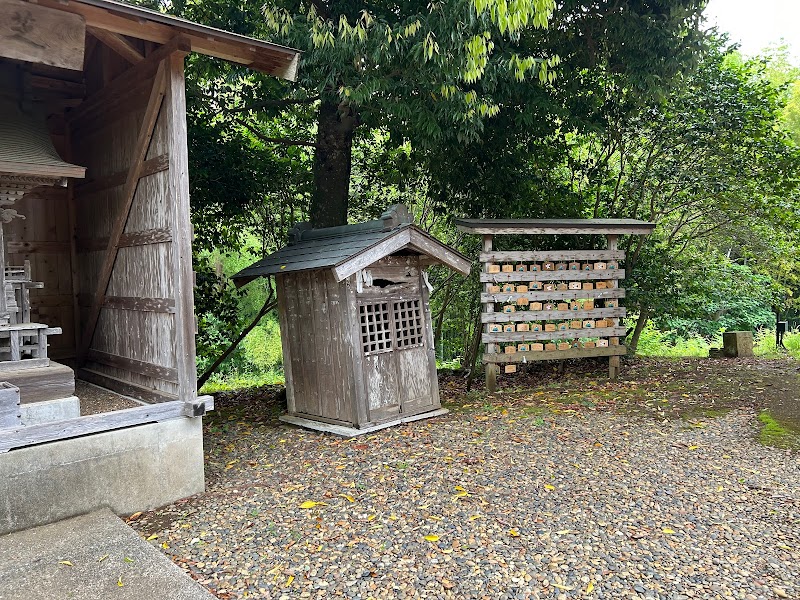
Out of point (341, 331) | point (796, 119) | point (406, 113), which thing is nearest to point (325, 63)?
point (406, 113)

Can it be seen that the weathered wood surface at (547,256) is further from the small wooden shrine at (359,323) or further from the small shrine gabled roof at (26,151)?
the small shrine gabled roof at (26,151)

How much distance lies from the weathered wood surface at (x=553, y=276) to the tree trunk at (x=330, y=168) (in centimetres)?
245

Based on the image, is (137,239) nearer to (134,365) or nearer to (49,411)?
(134,365)

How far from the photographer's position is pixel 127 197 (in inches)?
225

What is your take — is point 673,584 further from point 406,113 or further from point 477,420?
point 406,113

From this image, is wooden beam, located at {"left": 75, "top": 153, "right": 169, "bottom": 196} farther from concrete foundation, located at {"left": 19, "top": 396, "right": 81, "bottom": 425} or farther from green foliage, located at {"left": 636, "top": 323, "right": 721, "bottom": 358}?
green foliage, located at {"left": 636, "top": 323, "right": 721, "bottom": 358}

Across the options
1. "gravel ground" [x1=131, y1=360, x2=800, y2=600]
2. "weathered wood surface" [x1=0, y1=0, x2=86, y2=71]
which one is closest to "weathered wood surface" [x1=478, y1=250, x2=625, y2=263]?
"gravel ground" [x1=131, y1=360, x2=800, y2=600]

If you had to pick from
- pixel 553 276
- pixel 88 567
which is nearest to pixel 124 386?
pixel 88 567

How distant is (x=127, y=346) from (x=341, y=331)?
2212 mm

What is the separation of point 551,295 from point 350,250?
351 cm

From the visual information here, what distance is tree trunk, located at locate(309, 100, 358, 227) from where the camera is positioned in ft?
28.8

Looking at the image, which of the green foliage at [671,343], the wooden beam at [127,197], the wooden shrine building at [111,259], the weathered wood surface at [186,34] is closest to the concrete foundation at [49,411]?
the wooden shrine building at [111,259]

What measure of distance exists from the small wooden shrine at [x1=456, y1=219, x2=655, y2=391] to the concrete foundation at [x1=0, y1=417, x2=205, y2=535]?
15.2ft

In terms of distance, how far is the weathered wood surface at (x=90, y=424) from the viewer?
4.30 meters
